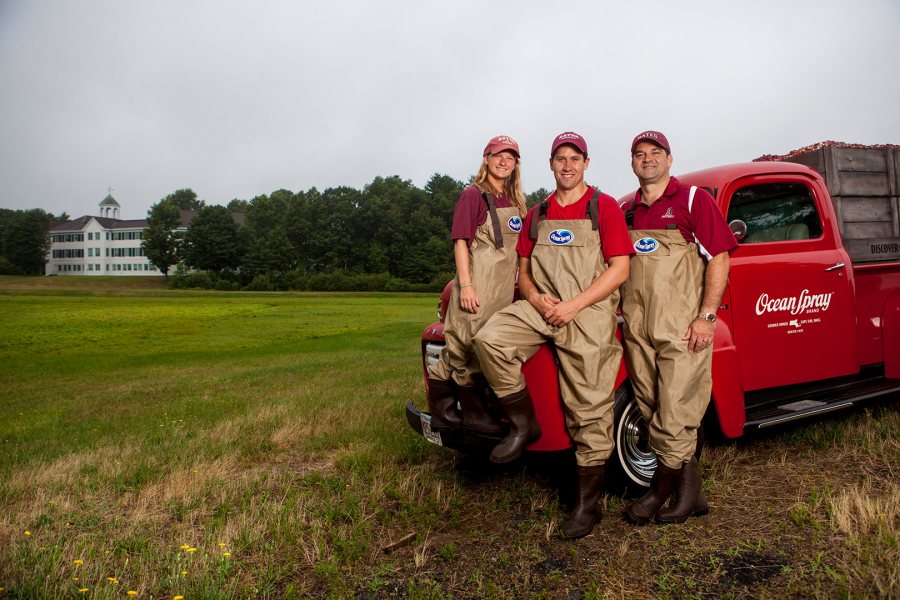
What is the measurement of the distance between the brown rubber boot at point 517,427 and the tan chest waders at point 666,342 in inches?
26.5

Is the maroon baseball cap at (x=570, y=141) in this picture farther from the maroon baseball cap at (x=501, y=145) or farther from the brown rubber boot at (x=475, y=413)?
the brown rubber boot at (x=475, y=413)

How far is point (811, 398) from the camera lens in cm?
432

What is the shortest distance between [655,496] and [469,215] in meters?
1.91

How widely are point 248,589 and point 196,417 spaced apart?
4712mm

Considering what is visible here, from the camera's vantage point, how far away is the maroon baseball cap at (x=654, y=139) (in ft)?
Result: 11.4

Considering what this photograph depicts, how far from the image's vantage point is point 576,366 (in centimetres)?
319

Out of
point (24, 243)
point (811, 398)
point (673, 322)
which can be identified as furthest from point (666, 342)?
point (24, 243)

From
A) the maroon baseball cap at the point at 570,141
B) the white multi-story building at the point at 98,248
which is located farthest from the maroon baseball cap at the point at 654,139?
the white multi-story building at the point at 98,248

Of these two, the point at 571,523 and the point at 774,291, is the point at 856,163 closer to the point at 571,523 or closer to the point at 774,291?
the point at 774,291

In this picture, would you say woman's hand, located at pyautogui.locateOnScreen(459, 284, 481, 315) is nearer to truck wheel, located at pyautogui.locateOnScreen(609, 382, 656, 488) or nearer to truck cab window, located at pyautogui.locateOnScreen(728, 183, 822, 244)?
truck wheel, located at pyautogui.locateOnScreen(609, 382, 656, 488)

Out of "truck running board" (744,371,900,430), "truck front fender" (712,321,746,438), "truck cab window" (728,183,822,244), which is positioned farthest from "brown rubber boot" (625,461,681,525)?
"truck cab window" (728,183,822,244)

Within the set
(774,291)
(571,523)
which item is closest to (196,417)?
(571,523)

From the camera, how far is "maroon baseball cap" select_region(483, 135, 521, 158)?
3.61 meters

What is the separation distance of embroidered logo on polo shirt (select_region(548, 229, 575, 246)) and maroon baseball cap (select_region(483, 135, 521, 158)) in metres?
0.66
